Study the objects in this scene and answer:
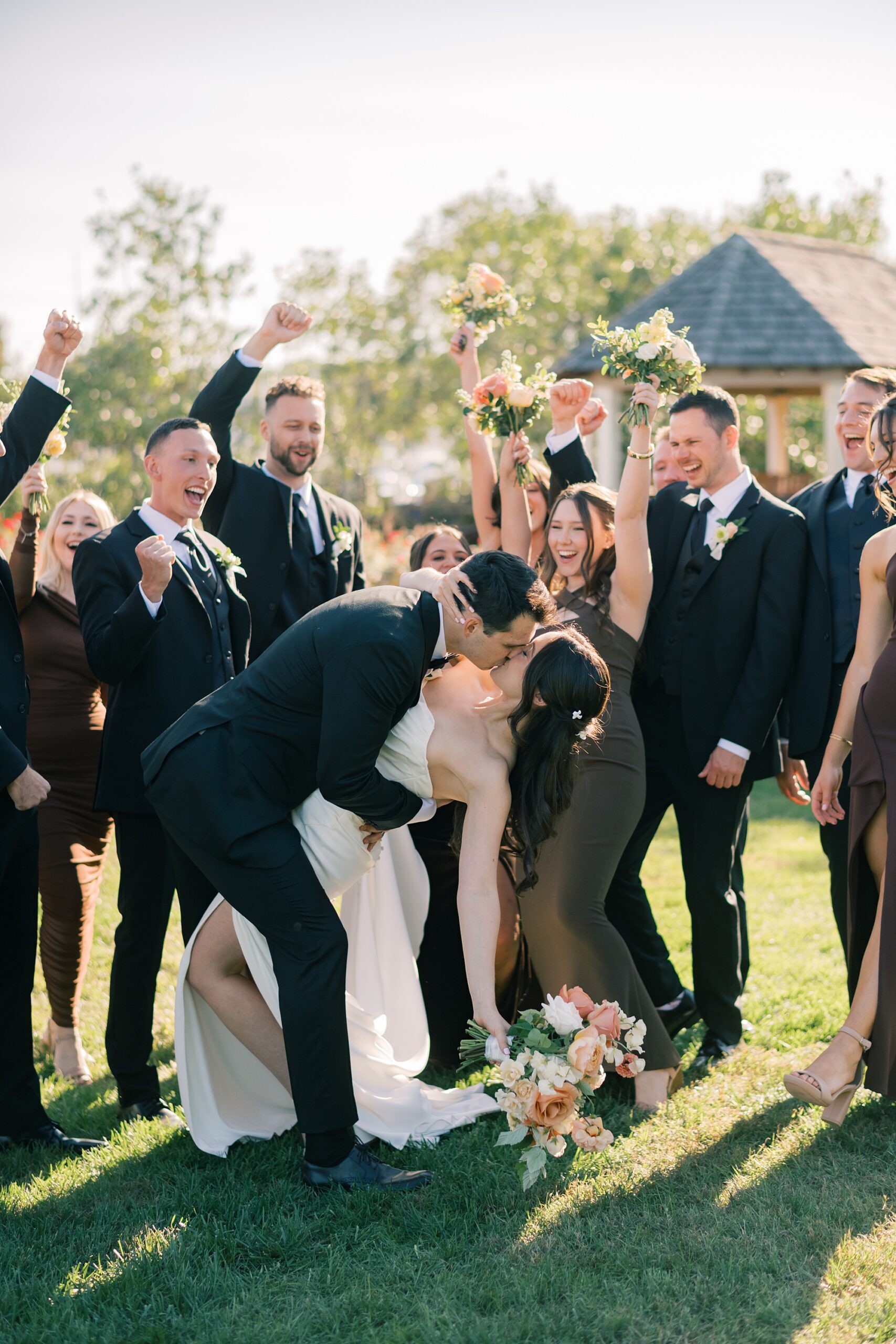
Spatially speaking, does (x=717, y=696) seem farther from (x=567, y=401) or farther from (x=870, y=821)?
(x=567, y=401)

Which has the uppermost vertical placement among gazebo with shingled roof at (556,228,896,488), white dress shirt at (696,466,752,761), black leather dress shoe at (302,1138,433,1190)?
gazebo with shingled roof at (556,228,896,488)

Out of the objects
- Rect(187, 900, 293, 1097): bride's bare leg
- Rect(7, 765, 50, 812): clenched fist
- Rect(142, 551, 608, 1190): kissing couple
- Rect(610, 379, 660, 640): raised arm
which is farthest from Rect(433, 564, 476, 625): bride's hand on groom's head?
Rect(7, 765, 50, 812): clenched fist

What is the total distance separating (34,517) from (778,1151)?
Result: 12.8ft

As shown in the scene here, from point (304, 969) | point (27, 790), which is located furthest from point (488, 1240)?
point (27, 790)

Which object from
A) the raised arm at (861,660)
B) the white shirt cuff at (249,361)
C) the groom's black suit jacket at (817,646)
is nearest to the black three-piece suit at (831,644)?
the groom's black suit jacket at (817,646)

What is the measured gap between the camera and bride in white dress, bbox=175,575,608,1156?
3926mm

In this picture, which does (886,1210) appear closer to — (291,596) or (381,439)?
(291,596)

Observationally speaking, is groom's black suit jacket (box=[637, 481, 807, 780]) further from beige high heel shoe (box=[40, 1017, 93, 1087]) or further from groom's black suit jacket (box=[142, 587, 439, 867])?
beige high heel shoe (box=[40, 1017, 93, 1087])

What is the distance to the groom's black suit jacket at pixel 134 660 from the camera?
4508 millimetres

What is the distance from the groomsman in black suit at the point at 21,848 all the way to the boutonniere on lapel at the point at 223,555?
813 millimetres

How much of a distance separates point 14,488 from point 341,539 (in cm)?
225

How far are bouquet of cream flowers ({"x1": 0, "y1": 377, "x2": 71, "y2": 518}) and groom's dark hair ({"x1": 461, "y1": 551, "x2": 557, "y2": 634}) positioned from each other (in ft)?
6.79

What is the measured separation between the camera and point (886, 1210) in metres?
3.66

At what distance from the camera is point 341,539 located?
6.11m
